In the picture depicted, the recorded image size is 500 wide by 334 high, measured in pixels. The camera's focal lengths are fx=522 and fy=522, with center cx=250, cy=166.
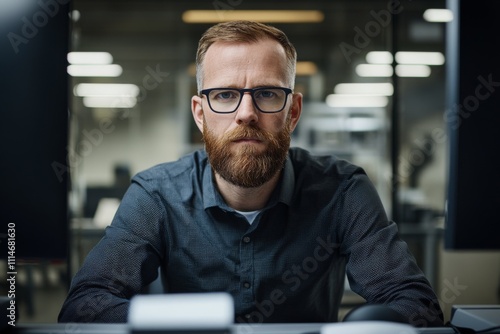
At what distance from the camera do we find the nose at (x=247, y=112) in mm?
1070

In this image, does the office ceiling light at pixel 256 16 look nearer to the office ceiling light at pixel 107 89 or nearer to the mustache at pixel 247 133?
the office ceiling light at pixel 107 89

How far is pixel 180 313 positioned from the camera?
56cm

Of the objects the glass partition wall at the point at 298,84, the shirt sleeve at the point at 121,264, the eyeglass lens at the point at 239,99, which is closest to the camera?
the shirt sleeve at the point at 121,264

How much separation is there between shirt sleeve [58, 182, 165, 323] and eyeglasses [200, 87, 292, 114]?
0.32 meters

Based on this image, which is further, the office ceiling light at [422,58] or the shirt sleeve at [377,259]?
the office ceiling light at [422,58]

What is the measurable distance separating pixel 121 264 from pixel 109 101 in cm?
629

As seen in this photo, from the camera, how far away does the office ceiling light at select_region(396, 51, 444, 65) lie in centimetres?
620

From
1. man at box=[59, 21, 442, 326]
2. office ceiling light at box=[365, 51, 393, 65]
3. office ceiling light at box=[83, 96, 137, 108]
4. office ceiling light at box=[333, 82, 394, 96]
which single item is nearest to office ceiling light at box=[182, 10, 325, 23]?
office ceiling light at box=[365, 51, 393, 65]

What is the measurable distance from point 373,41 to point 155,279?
6.07m

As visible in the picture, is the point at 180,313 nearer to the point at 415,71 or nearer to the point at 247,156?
the point at 247,156

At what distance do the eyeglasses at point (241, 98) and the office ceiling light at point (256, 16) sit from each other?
466cm

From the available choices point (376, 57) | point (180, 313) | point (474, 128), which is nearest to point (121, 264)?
point (180, 313)

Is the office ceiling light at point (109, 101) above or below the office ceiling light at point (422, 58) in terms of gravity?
below

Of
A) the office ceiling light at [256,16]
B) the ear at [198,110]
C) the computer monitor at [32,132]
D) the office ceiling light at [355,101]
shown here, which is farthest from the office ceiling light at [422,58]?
the computer monitor at [32,132]
